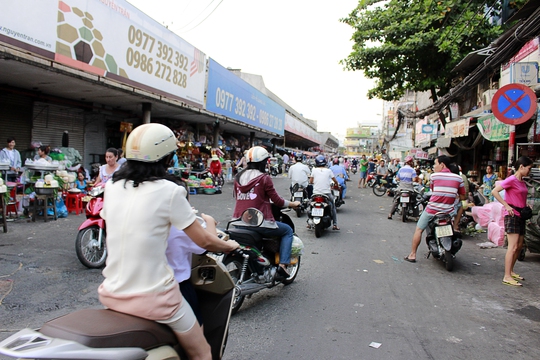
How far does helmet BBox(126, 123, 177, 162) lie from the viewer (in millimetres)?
2061

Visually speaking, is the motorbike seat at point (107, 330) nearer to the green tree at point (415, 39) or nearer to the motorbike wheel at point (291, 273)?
the motorbike wheel at point (291, 273)

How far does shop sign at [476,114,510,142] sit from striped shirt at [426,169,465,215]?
14.6ft

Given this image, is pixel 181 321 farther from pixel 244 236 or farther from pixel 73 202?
pixel 73 202

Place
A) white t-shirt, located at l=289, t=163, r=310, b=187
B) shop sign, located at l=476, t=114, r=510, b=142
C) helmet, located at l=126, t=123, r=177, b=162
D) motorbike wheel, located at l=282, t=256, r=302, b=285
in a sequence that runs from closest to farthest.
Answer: helmet, located at l=126, t=123, r=177, b=162 → motorbike wheel, located at l=282, t=256, r=302, b=285 → shop sign, located at l=476, t=114, r=510, b=142 → white t-shirt, located at l=289, t=163, r=310, b=187

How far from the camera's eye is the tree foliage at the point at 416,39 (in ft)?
53.8

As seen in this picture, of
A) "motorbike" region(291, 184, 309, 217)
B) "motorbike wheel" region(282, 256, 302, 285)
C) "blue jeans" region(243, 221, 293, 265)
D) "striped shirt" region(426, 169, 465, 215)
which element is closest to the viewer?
"blue jeans" region(243, 221, 293, 265)

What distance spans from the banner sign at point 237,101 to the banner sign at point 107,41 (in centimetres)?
189

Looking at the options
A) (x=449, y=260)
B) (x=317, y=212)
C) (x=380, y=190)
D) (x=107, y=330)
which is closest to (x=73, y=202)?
(x=317, y=212)

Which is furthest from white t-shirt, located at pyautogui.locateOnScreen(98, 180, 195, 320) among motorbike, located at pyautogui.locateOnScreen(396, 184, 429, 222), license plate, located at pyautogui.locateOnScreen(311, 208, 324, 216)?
motorbike, located at pyautogui.locateOnScreen(396, 184, 429, 222)

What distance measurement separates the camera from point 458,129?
44.7 ft

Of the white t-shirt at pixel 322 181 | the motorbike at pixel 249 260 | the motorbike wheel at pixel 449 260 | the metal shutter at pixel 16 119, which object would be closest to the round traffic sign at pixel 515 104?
the motorbike wheel at pixel 449 260

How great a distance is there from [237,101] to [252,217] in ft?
56.3

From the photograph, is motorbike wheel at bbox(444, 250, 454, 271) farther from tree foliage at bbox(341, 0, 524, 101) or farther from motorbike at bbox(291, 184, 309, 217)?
tree foliage at bbox(341, 0, 524, 101)

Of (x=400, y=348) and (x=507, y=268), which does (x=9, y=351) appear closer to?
(x=400, y=348)
